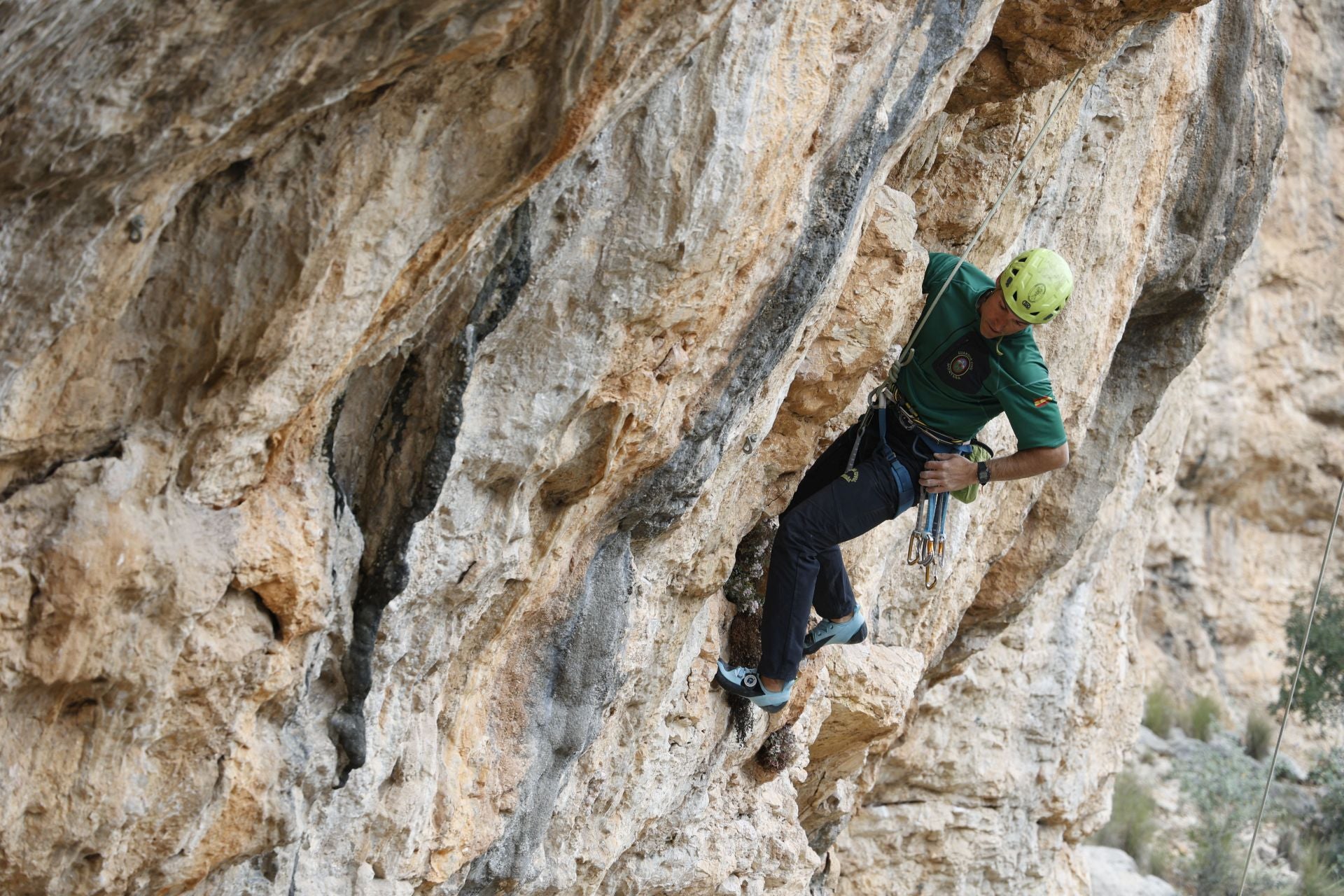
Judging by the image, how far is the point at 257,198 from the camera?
291 centimetres

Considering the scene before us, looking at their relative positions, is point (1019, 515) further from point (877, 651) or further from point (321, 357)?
point (321, 357)

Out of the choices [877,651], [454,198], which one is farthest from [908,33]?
[877,651]

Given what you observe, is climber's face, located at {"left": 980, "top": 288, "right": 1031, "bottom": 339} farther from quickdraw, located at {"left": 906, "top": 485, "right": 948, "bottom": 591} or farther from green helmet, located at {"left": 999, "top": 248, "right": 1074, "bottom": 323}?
quickdraw, located at {"left": 906, "top": 485, "right": 948, "bottom": 591}

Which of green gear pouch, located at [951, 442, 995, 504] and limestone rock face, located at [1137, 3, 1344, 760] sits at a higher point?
green gear pouch, located at [951, 442, 995, 504]

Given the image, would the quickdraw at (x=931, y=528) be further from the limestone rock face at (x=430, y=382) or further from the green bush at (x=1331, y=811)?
the green bush at (x=1331, y=811)

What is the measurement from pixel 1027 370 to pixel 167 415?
3363 millimetres

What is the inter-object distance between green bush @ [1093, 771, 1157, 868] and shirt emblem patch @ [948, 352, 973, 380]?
10.2 metres

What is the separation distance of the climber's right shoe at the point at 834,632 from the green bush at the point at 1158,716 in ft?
38.9

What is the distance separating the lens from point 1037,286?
16.6 ft

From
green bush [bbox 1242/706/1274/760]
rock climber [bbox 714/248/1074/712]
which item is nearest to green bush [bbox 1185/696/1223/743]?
green bush [bbox 1242/706/1274/760]

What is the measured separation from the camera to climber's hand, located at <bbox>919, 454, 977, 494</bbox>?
5551 millimetres

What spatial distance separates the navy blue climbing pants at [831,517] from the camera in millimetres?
5508

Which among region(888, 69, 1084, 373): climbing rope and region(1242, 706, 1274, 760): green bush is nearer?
region(888, 69, 1084, 373): climbing rope

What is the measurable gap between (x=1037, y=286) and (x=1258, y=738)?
14149mm
